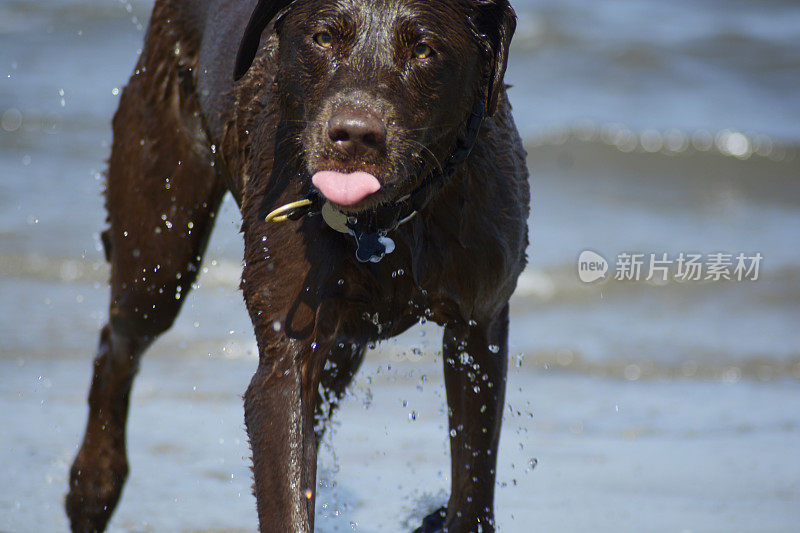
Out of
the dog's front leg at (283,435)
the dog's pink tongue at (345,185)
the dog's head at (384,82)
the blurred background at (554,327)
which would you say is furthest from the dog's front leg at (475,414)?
the dog's pink tongue at (345,185)

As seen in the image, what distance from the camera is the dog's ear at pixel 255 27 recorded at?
2936 mm

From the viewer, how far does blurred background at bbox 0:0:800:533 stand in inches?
182

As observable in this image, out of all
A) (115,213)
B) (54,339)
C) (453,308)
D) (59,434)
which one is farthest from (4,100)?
(453,308)

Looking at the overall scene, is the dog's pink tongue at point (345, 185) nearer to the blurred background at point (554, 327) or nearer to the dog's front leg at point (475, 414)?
the dog's front leg at point (475, 414)

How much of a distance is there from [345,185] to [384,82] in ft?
0.79

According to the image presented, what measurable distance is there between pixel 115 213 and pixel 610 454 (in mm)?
2274

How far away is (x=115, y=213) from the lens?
4117mm

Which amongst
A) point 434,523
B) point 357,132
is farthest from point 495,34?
point 434,523

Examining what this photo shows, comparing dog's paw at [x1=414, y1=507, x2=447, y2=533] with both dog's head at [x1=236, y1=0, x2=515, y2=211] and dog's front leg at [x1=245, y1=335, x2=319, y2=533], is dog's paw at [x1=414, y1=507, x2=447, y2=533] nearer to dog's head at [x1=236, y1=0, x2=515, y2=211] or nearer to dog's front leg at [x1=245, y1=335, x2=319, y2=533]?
dog's front leg at [x1=245, y1=335, x2=319, y2=533]

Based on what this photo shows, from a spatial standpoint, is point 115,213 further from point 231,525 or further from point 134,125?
point 231,525

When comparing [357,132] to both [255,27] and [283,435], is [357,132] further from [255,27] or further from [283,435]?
[283,435]

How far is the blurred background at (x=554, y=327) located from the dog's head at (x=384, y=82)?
1.32 m

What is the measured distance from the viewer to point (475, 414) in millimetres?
3477

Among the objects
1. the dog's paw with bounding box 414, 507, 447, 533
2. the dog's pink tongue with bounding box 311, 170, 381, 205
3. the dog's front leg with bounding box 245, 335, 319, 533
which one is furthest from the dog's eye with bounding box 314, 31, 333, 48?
the dog's paw with bounding box 414, 507, 447, 533
